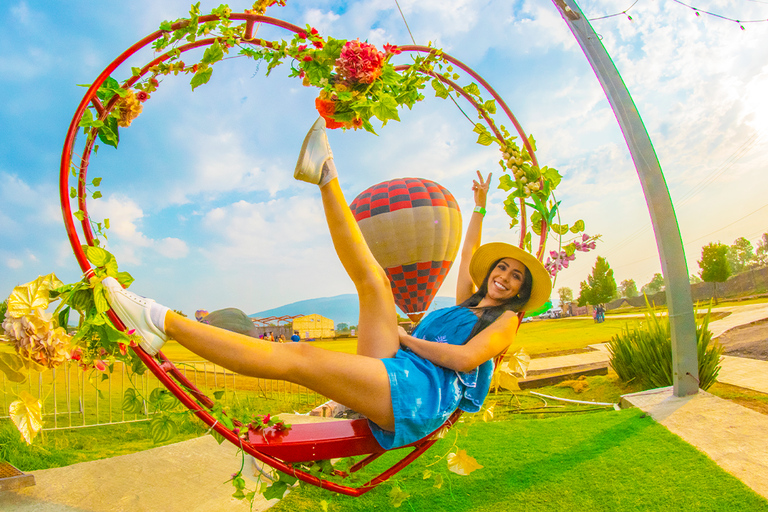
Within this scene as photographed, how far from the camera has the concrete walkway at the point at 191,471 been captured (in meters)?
2.76

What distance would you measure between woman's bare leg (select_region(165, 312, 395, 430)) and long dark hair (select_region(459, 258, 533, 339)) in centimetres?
67

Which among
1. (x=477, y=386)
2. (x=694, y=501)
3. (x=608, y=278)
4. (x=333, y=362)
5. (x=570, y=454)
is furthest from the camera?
(x=608, y=278)

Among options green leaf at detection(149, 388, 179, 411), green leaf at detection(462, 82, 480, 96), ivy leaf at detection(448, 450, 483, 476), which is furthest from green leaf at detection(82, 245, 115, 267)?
green leaf at detection(462, 82, 480, 96)

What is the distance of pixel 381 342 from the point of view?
2.25 metres

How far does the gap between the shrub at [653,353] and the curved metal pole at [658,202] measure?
74 cm

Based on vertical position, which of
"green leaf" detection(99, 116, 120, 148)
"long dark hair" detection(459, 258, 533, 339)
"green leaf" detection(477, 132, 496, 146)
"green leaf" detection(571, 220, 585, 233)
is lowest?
"long dark hair" detection(459, 258, 533, 339)

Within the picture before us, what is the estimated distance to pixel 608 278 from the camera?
4162 cm

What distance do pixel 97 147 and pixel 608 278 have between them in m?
45.8

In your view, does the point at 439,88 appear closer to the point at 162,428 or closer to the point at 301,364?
the point at 301,364

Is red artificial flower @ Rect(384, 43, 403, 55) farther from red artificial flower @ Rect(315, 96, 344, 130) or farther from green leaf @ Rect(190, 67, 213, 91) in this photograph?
green leaf @ Rect(190, 67, 213, 91)

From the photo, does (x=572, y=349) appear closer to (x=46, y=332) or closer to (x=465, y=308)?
(x=465, y=308)

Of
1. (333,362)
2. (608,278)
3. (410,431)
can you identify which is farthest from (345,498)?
(608,278)

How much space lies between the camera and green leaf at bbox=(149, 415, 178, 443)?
71.3 inches

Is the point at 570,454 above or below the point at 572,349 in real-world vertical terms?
above
